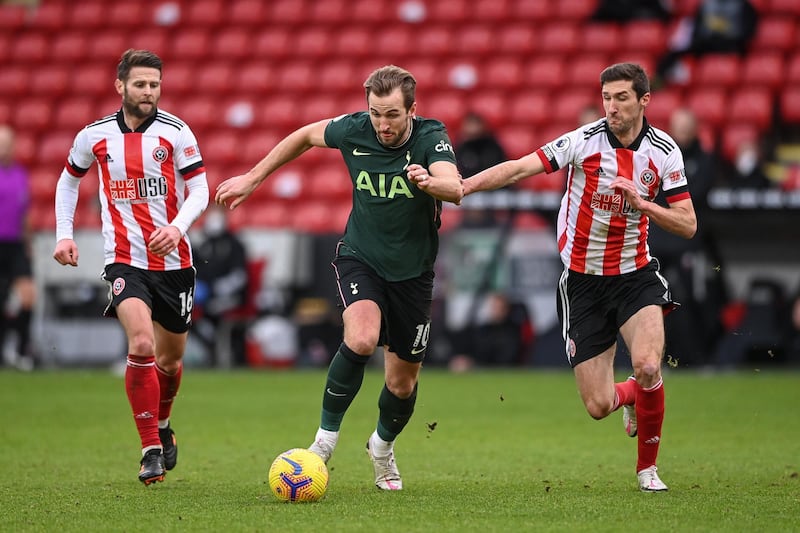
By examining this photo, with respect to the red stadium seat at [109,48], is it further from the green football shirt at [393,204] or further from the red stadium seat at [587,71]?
the green football shirt at [393,204]

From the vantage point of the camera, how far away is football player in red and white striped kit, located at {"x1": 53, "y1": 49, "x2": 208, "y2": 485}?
709 cm

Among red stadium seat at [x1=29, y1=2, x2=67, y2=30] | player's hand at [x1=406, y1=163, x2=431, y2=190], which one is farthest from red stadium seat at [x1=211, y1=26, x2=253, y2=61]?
A: player's hand at [x1=406, y1=163, x2=431, y2=190]

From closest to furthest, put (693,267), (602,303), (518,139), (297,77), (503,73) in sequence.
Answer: (602,303) < (693,267) < (518,139) < (503,73) < (297,77)

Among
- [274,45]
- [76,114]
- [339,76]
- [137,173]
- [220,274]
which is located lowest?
[220,274]

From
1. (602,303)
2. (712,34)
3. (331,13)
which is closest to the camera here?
(602,303)

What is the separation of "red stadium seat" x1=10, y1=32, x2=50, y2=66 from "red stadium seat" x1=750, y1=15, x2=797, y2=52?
11737 millimetres

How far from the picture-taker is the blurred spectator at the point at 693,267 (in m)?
12.8

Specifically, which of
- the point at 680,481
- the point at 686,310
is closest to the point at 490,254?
the point at 686,310

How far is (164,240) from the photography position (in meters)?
6.75

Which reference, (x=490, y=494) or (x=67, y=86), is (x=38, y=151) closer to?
(x=67, y=86)

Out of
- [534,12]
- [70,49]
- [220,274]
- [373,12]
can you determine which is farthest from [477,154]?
[70,49]

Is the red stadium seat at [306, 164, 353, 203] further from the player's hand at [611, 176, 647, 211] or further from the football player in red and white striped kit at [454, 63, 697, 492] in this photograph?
the player's hand at [611, 176, 647, 211]

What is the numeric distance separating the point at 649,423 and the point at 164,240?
276cm

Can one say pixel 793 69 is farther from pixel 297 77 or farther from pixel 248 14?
pixel 248 14
